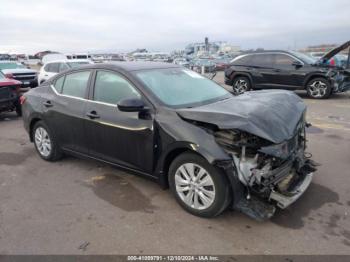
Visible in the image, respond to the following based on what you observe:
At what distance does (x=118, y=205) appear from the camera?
377 cm

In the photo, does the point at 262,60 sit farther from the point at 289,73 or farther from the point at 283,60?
the point at 289,73

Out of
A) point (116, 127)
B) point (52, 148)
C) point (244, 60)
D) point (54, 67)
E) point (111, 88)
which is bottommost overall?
point (52, 148)

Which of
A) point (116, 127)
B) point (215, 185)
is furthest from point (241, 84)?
point (215, 185)

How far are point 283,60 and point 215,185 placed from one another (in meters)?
9.66

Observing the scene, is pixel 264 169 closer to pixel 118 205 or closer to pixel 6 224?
pixel 118 205

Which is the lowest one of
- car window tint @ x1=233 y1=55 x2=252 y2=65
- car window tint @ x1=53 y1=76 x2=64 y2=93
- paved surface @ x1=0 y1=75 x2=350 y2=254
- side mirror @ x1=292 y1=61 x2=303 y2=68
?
paved surface @ x1=0 y1=75 x2=350 y2=254

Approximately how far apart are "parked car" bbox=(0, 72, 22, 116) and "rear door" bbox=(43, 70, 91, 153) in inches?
182

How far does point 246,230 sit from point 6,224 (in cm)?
258

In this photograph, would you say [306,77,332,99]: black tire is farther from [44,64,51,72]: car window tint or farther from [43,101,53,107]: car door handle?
[44,64,51,72]: car window tint

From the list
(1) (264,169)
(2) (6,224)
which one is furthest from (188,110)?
(2) (6,224)

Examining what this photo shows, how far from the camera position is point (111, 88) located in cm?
418

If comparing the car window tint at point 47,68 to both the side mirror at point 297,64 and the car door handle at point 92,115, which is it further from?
the car door handle at point 92,115

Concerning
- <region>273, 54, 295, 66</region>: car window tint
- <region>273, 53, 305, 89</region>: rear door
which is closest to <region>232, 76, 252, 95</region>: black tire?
<region>273, 53, 305, 89</region>: rear door

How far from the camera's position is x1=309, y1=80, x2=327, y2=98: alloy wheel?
11.0 metres
